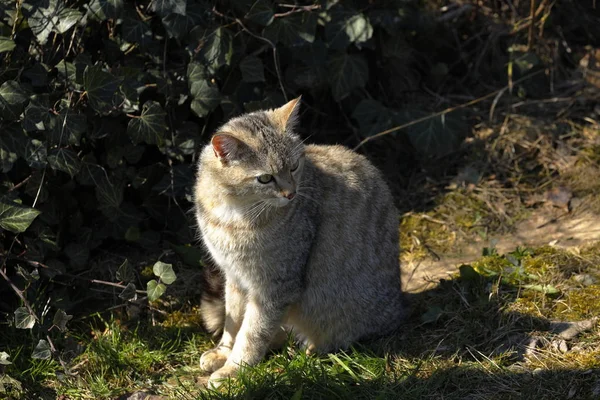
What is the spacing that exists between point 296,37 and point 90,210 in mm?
1769

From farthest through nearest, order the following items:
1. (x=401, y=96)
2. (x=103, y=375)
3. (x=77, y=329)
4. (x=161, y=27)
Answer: (x=401, y=96) < (x=161, y=27) < (x=77, y=329) < (x=103, y=375)

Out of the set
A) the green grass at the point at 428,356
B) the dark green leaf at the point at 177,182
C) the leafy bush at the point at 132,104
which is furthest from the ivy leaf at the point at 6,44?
the green grass at the point at 428,356

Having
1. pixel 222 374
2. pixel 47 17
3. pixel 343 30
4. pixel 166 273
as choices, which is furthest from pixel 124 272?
pixel 343 30

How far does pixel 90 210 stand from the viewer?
4.89 m

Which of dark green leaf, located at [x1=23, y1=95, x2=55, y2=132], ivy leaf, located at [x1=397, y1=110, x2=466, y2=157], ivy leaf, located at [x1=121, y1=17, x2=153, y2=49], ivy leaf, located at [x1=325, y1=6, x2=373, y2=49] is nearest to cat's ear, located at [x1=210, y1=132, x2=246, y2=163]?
dark green leaf, located at [x1=23, y1=95, x2=55, y2=132]

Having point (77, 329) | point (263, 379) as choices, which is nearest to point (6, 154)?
point (77, 329)

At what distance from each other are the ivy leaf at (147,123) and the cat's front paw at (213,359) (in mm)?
1339

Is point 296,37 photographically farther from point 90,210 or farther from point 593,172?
point 593,172

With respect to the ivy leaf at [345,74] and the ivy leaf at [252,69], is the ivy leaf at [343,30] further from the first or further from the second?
the ivy leaf at [252,69]

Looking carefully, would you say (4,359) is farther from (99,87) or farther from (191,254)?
(99,87)

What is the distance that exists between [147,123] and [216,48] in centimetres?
67

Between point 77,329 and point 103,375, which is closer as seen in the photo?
point 103,375

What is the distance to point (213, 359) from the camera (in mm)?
4219

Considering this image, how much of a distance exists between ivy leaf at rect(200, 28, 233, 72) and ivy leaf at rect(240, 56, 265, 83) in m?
0.17
